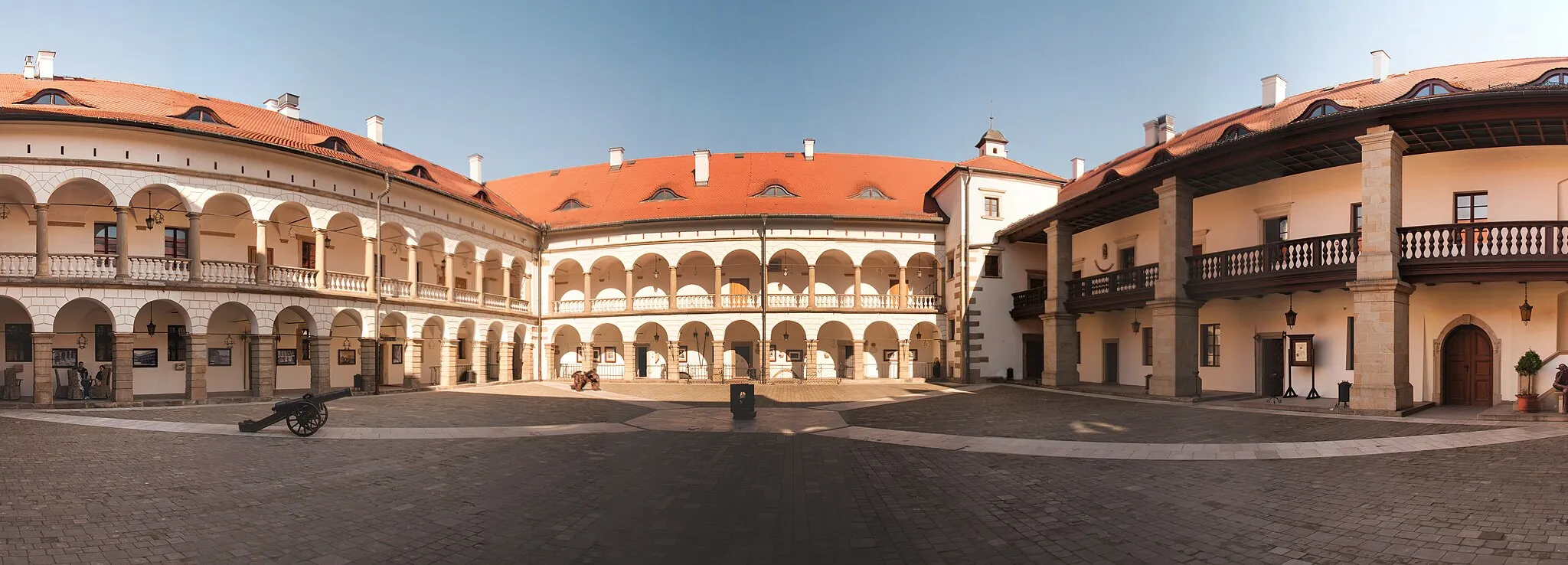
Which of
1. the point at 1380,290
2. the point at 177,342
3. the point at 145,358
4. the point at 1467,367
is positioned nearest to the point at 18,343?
the point at 145,358

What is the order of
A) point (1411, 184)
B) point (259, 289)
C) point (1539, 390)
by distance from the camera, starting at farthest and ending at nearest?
point (259, 289) < point (1411, 184) < point (1539, 390)

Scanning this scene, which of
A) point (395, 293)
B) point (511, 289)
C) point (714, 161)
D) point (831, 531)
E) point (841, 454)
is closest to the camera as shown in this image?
point (831, 531)

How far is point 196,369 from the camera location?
21.0 m

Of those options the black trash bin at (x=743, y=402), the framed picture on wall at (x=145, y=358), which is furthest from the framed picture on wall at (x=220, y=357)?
the black trash bin at (x=743, y=402)

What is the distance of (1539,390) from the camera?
15.6m

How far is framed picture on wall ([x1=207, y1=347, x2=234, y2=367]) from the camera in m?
24.5

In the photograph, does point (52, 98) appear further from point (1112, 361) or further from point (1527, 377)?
point (1527, 377)

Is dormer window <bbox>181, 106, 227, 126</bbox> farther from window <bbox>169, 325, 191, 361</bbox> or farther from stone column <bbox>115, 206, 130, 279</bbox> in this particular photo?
window <bbox>169, 325, 191, 361</bbox>

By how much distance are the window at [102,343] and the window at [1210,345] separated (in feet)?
116

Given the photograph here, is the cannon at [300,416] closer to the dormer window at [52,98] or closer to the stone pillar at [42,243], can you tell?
the stone pillar at [42,243]

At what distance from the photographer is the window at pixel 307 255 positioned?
26859mm

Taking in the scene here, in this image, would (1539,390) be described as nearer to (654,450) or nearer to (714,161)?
(654,450)

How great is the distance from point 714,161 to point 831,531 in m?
35.7

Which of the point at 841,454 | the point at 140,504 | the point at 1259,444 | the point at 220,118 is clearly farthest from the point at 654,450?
the point at 220,118
